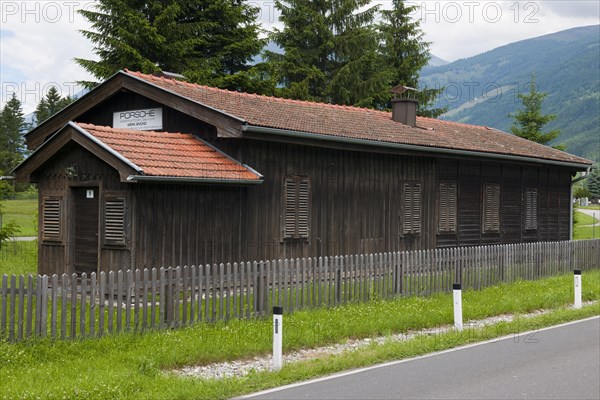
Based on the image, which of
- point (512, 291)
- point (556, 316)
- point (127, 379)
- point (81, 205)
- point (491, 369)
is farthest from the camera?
point (512, 291)

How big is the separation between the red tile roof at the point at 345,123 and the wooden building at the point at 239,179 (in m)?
0.10

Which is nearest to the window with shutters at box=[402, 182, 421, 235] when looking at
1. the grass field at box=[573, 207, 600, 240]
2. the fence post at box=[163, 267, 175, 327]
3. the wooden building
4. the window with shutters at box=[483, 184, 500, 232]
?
the wooden building

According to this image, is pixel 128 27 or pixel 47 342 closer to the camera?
pixel 47 342

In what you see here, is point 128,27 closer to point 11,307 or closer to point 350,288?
point 350,288

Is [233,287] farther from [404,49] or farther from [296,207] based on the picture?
[404,49]

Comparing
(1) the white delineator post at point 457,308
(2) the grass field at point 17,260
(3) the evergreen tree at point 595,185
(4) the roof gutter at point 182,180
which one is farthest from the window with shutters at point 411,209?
(3) the evergreen tree at point 595,185

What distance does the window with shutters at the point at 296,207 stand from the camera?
18125 millimetres

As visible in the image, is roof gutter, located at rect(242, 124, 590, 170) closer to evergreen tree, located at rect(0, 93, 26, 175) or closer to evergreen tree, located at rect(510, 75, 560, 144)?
evergreen tree, located at rect(510, 75, 560, 144)

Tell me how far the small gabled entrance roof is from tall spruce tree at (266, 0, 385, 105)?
80.9 ft

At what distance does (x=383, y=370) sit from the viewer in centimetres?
988

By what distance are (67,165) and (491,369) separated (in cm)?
1005

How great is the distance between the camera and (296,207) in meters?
18.3

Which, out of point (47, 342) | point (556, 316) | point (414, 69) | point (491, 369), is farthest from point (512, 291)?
point (414, 69)

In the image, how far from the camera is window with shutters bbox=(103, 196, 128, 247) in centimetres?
1488
